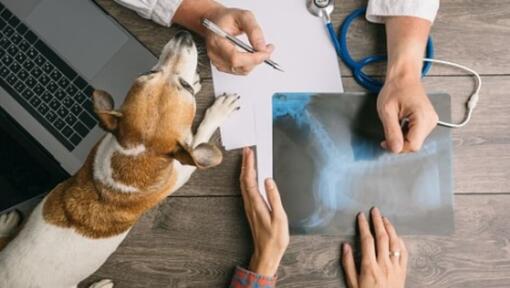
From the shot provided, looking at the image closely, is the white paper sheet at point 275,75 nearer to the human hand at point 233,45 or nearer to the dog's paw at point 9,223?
the human hand at point 233,45

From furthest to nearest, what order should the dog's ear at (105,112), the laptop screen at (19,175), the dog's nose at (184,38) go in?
the laptop screen at (19,175), the dog's nose at (184,38), the dog's ear at (105,112)

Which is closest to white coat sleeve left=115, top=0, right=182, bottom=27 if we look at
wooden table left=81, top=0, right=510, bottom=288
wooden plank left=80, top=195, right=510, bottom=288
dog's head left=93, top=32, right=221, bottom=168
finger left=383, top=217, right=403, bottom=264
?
wooden table left=81, top=0, right=510, bottom=288

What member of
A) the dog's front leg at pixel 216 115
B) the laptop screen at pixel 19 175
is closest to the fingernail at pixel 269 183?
the dog's front leg at pixel 216 115

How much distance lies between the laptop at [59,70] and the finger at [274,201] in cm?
39

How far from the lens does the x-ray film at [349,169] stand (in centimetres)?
113

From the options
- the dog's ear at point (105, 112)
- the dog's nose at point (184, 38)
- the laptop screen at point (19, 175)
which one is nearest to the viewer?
the dog's ear at point (105, 112)

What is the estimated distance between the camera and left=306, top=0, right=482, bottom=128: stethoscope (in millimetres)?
1130

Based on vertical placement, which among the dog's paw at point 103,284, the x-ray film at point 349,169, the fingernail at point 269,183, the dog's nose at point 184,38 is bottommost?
the x-ray film at point 349,169

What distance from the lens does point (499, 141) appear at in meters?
1.14

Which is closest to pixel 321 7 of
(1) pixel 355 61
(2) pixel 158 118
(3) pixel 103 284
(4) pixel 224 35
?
(1) pixel 355 61

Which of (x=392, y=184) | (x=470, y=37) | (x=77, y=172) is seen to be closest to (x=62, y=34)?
(x=77, y=172)

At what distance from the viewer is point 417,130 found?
1021 mm

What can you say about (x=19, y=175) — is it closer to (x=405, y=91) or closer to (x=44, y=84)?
(x=44, y=84)

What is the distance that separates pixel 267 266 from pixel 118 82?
536 mm
